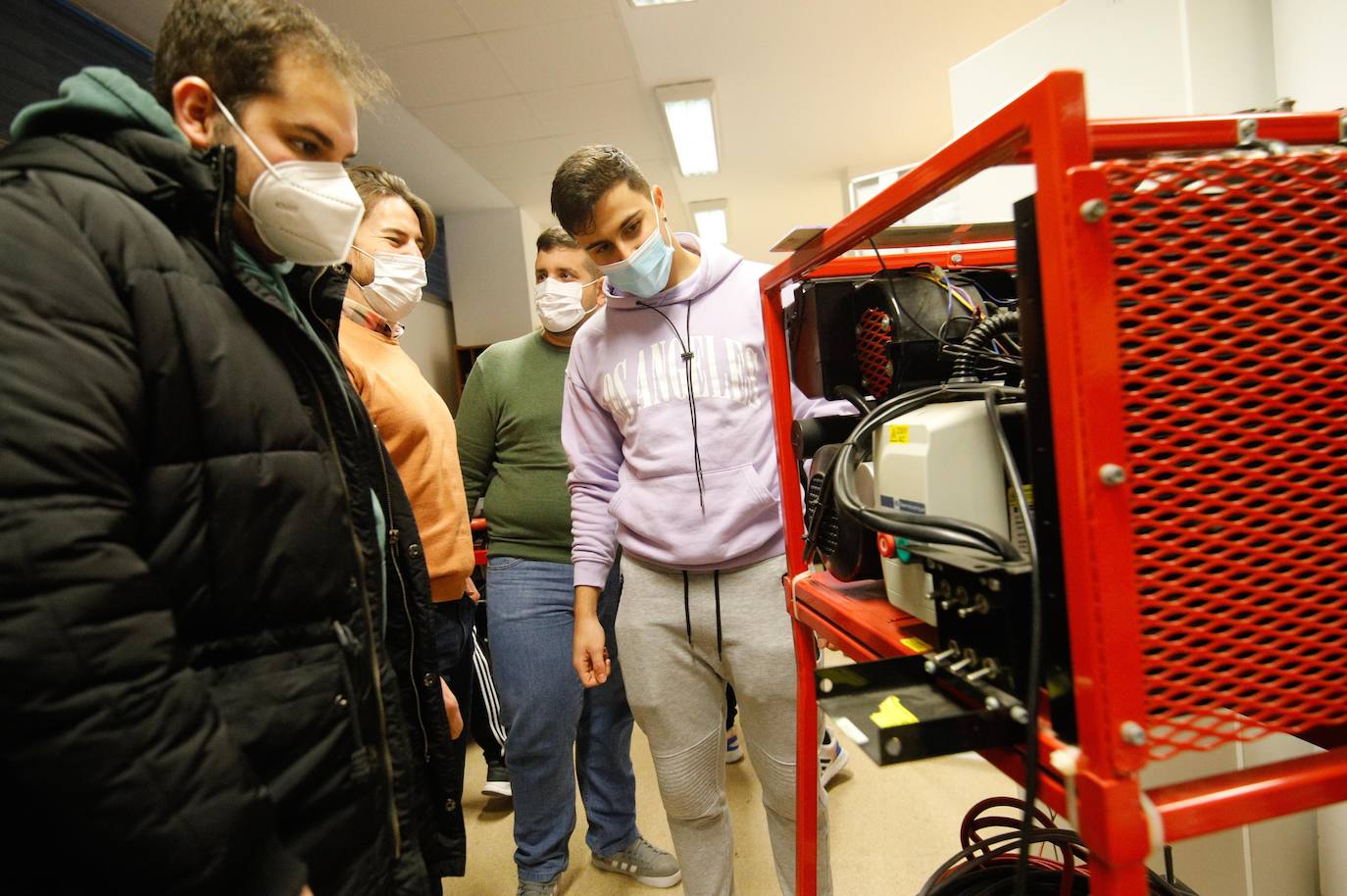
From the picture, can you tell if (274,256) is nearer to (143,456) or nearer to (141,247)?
(141,247)

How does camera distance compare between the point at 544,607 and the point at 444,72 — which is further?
the point at 444,72

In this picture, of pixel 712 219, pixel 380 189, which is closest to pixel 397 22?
pixel 380 189

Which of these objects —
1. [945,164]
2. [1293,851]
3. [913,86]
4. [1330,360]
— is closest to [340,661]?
[945,164]

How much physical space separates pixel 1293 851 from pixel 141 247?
197 centimetres

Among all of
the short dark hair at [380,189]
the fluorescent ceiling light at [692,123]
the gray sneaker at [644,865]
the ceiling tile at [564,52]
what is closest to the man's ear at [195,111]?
the short dark hair at [380,189]

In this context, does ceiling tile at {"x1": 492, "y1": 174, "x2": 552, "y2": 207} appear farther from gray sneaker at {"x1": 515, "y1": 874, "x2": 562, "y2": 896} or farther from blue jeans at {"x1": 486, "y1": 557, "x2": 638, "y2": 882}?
gray sneaker at {"x1": 515, "y1": 874, "x2": 562, "y2": 896}

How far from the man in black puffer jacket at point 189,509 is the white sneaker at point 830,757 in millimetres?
1596

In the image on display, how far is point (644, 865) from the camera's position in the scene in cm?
180

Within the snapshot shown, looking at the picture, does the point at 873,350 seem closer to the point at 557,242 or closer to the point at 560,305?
the point at 560,305

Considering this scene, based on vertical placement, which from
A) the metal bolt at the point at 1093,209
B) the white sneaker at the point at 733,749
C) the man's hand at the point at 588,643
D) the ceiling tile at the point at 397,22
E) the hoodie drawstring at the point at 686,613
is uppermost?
the ceiling tile at the point at 397,22

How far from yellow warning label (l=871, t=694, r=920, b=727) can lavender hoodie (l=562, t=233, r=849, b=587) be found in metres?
0.58

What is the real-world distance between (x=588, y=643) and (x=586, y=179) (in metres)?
0.91

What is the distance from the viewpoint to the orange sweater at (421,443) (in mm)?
1400

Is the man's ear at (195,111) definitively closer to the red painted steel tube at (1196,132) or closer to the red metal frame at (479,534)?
the red painted steel tube at (1196,132)
